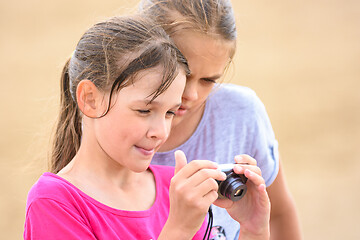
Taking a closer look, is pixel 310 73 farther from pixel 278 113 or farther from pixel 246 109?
pixel 246 109

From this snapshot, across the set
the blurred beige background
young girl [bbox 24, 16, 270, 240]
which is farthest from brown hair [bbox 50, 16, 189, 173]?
the blurred beige background

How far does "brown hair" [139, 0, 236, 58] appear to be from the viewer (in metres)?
1.89

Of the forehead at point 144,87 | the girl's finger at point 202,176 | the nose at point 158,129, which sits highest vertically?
the forehead at point 144,87

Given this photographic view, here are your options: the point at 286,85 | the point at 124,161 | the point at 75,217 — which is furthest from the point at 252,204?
the point at 286,85

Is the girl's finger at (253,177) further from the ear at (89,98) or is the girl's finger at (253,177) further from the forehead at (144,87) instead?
the ear at (89,98)

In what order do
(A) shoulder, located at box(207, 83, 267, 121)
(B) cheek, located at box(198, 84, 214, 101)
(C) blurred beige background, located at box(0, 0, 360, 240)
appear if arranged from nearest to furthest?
(B) cheek, located at box(198, 84, 214, 101)
(A) shoulder, located at box(207, 83, 267, 121)
(C) blurred beige background, located at box(0, 0, 360, 240)

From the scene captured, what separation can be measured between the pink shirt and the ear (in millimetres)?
219

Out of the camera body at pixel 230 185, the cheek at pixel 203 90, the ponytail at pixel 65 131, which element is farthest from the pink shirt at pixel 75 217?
the cheek at pixel 203 90

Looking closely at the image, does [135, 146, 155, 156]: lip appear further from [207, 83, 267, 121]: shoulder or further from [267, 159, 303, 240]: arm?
[267, 159, 303, 240]: arm

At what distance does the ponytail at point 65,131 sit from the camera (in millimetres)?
1857

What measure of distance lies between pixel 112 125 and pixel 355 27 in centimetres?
729

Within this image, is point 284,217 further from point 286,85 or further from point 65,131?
point 286,85

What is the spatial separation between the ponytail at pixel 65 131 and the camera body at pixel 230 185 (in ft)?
A: 1.85

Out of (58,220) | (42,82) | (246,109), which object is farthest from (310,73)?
(58,220)
